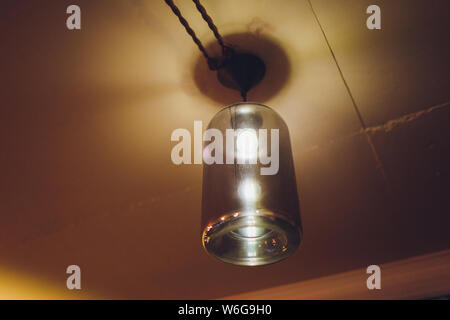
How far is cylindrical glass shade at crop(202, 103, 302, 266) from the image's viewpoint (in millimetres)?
794

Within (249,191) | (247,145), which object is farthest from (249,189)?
(247,145)

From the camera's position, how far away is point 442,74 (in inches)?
44.7

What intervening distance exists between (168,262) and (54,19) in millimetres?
1110

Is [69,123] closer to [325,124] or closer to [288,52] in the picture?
[288,52]

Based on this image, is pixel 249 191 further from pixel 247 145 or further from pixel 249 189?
pixel 247 145

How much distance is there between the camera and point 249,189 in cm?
82

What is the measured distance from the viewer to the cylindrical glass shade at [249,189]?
2.61 ft

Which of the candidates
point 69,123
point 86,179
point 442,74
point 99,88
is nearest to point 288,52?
point 442,74

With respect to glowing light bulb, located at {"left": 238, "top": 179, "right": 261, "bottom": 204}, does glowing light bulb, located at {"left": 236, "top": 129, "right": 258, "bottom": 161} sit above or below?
above

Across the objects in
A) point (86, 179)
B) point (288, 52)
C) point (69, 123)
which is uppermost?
point (288, 52)

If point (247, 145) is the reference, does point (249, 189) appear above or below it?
below

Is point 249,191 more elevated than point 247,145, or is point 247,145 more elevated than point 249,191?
point 247,145

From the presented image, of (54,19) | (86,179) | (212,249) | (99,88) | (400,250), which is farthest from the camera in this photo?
(400,250)

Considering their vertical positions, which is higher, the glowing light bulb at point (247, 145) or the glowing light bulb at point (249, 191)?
the glowing light bulb at point (247, 145)
